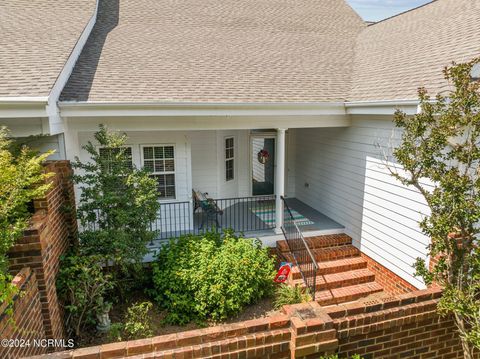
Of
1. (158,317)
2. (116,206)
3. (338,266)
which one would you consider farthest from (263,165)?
(158,317)

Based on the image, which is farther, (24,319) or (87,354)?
(24,319)

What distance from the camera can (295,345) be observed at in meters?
2.96

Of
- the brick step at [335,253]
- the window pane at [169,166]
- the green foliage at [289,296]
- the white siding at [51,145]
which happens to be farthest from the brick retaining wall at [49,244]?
the brick step at [335,253]

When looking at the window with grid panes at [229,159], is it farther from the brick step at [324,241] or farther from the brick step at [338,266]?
the brick step at [338,266]

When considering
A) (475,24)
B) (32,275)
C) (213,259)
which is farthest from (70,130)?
(475,24)

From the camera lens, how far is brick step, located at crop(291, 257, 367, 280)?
6.82 meters

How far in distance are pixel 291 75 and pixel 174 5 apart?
5.04 metres

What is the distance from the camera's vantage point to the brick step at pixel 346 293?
6.30m

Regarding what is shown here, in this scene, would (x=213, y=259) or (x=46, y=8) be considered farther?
(x=46, y=8)

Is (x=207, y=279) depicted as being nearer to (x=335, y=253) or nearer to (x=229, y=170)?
(x=335, y=253)

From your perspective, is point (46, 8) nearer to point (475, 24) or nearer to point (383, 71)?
point (383, 71)

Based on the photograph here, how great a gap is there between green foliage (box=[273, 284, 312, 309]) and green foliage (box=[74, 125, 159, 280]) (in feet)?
8.74

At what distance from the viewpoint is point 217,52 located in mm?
8398

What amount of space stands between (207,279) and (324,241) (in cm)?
333
